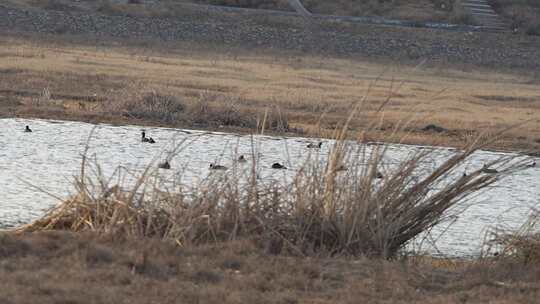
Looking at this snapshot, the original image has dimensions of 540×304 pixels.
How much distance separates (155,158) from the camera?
33.6 ft

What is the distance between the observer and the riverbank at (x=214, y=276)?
6.85 meters

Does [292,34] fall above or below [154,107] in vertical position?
above

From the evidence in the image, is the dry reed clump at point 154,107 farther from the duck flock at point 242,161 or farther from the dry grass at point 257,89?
the duck flock at point 242,161

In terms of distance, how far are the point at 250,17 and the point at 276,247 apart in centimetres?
2915

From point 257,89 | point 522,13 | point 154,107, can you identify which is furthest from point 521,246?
point 522,13

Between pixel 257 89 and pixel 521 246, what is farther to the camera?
pixel 257 89

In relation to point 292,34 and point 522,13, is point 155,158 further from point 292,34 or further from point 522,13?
point 522,13

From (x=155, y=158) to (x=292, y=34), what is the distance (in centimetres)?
2555

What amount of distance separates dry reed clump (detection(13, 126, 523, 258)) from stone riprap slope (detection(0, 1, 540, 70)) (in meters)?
24.1

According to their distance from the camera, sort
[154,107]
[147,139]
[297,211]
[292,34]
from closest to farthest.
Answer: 1. [297,211]
2. [147,139]
3. [154,107]
4. [292,34]

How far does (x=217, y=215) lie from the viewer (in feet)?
28.6

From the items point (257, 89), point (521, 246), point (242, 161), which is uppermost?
point (257, 89)

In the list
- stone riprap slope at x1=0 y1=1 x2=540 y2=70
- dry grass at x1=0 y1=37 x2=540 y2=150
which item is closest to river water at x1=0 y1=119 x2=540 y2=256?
dry grass at x1=0 y1=37 x2=540 y2=150

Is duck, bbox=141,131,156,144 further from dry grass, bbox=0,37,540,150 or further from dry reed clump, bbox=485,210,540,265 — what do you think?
dry reed clump, bbox=485,210,540,265
